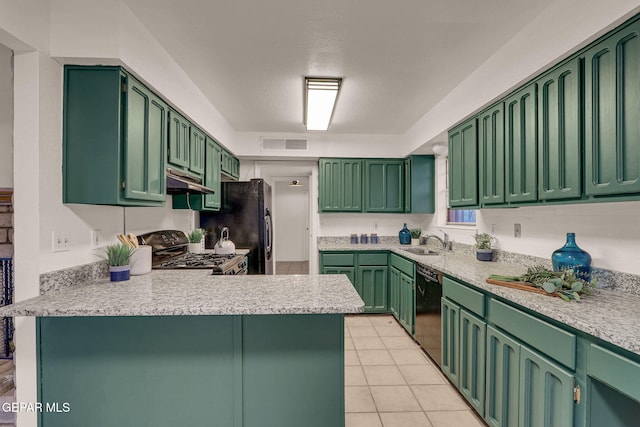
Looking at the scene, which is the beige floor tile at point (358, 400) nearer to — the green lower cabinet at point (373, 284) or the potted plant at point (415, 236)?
the green lower cabinet at point (373, 284)

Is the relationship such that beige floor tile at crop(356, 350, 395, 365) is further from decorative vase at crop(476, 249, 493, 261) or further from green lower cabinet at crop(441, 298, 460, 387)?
decorative vase at crop(476, 249, 493, 261)

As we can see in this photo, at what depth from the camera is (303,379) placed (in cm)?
148

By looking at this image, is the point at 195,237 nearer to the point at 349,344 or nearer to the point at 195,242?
the point at 195,242

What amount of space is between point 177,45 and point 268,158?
2.38m

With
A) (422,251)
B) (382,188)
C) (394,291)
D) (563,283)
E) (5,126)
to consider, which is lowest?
(394,291)

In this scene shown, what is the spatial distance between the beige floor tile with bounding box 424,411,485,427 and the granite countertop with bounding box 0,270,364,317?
1.11m

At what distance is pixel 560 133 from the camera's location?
172 centimetres

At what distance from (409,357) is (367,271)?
130 cm

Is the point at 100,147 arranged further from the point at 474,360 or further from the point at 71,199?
the point at 474,360

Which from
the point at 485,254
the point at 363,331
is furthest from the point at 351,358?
the point at 485,254

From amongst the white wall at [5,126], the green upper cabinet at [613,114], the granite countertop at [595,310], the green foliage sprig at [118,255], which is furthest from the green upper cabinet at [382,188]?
the white wall at [5,126]

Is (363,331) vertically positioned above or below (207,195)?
below

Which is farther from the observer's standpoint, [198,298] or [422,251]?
[422,251]

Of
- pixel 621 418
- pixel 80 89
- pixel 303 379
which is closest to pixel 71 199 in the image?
pixel 80 89
